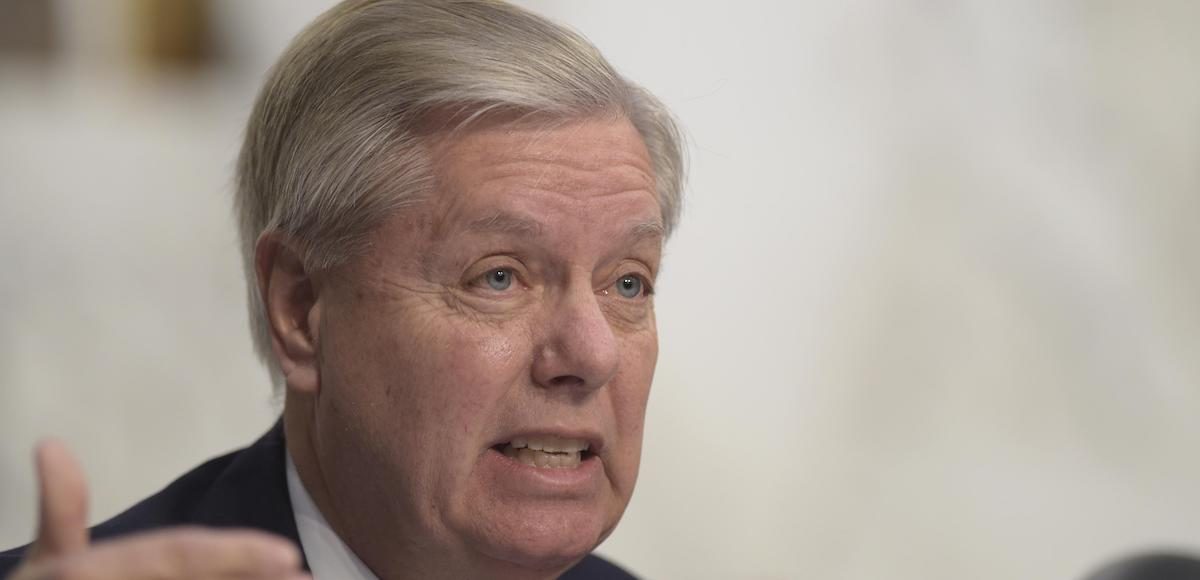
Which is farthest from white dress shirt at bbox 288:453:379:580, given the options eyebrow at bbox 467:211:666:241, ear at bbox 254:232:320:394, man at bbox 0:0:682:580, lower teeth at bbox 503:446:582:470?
eyebrow at bbox 467:211:666:241

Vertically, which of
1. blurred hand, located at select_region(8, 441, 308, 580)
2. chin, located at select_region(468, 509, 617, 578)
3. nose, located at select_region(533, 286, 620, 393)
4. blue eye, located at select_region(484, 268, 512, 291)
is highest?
blue eye, located at select_region(484, 268, 512, 291)

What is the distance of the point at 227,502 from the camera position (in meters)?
2.05

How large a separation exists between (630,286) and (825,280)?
Answer: 2360 millimetres

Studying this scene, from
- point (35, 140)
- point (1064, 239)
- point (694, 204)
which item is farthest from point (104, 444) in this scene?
point (1064, 239)

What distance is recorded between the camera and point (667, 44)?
4043 mm

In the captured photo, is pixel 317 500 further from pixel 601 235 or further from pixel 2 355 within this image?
pixel 2 355

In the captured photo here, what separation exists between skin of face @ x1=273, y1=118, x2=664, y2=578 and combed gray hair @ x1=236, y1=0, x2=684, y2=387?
1.5 inches

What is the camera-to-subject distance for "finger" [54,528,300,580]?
3.92 feet

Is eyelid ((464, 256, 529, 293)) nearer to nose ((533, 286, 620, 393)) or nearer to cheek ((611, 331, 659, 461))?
nose ((533, 286, 620, 393))

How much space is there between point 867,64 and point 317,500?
9.02 ft

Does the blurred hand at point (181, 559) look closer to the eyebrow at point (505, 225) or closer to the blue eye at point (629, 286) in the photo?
the eyebrow at point (505, 225)

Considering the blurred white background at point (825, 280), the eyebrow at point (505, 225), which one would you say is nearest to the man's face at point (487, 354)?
the eyebrow at point (505, 225)

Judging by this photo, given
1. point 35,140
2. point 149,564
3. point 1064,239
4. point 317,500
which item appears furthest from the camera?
point 1064,239

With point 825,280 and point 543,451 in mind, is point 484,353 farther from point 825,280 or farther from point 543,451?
point 825,280
